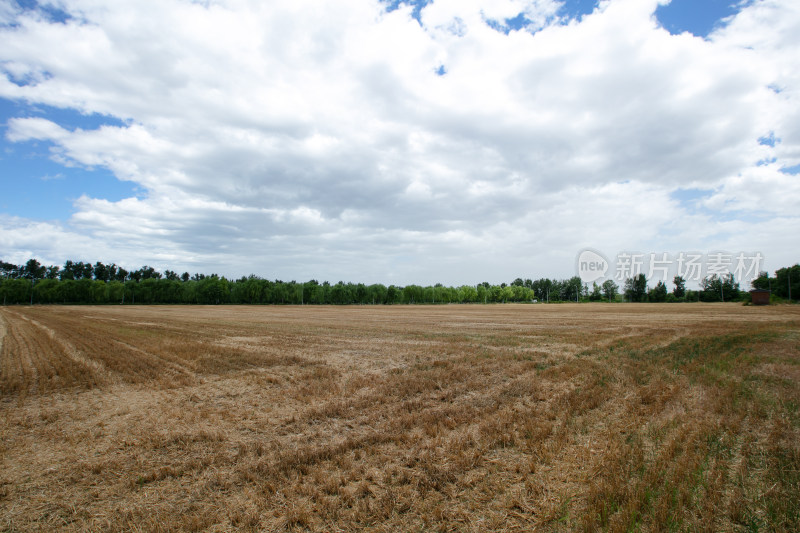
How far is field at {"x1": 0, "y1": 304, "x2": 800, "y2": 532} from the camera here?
4805 millimetres

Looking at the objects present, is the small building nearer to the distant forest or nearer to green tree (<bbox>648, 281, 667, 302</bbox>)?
the distant forest

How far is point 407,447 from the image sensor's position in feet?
22.7

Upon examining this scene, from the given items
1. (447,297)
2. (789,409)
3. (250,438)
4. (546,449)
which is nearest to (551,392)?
(546,449)

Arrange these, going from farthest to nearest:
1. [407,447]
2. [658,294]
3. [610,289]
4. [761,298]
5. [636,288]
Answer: [610,289], [636,288], [658,294], [761,298], [407,447]

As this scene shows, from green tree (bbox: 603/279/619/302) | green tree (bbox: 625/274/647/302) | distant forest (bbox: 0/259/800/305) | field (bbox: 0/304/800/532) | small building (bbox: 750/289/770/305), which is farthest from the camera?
green tree (bbox: 603/279/619/302)

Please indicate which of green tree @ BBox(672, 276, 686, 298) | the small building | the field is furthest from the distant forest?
the field

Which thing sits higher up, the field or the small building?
the small building

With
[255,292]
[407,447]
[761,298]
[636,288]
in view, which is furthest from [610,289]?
[407,447]

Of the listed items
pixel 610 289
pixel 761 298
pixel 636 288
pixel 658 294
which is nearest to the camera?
pixel 761 298

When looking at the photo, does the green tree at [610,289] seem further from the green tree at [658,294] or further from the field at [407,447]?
the field at [407,447]

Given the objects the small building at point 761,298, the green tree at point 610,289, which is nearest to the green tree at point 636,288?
the green tree at point 610,289

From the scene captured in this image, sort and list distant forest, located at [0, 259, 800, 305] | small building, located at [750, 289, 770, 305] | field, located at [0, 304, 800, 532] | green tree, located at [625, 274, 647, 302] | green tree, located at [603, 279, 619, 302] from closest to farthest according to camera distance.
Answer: field, located at [0, 304, 800, 532]
small building, located at [750, 289, 770, 305]
distant forest, located at [0, 259, 800, 305]
green tree, located at [625, 274, 647, 302]
green tree, located at [603, 279, 619, 302]

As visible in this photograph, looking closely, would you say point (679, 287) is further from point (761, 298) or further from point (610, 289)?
point (761, 298)

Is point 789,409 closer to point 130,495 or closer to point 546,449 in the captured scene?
point 546,449
